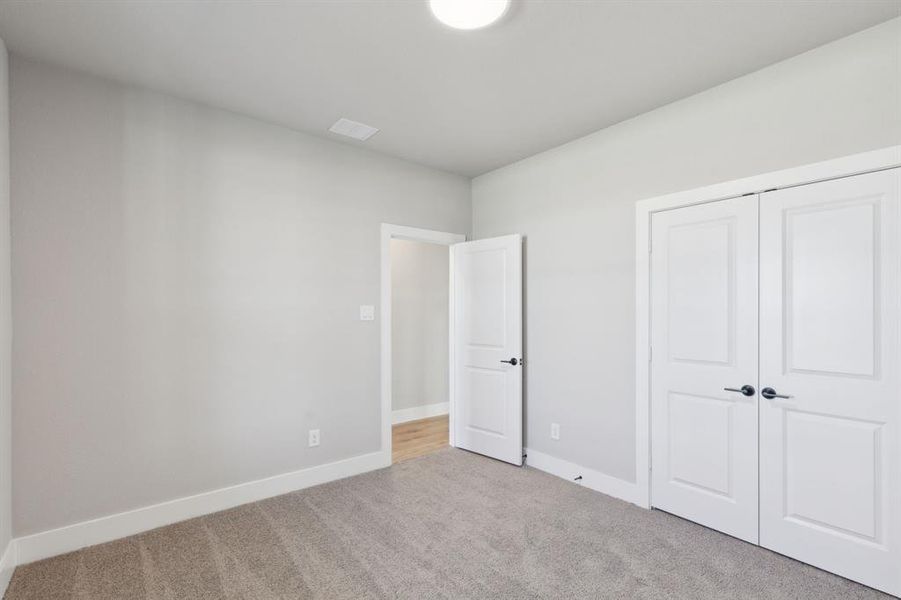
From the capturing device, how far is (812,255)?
2.23 m

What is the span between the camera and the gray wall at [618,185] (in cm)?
215

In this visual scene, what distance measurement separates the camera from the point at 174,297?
272cm

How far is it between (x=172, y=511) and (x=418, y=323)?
331 centimetres

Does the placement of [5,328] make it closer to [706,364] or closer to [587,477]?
[587,477]

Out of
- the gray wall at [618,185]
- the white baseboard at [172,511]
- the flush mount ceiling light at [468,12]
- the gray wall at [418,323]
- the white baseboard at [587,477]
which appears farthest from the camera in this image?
the gray wall at [418,323]

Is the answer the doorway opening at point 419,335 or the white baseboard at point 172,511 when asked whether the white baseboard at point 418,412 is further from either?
the white baseboard at point 172,511

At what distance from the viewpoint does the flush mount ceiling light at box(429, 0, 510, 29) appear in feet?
6.12

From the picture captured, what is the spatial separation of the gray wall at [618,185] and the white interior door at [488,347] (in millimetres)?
154

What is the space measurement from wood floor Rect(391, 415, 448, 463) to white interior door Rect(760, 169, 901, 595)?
105 inches

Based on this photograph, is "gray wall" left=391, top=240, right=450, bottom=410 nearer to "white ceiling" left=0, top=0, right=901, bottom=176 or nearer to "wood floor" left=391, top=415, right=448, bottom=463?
"wood floor" left=391, top=415, right=448, bottom=463

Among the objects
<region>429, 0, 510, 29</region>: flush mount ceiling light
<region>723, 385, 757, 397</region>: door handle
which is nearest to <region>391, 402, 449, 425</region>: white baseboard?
<region>723, 385, 757, 397</region>: door handle

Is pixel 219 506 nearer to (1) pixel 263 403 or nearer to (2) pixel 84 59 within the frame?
(1) pixel 263 403

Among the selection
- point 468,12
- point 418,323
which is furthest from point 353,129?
point 418,323

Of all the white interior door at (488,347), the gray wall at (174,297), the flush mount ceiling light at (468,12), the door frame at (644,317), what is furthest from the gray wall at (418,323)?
the flush mount ceiling light at (468,12)
